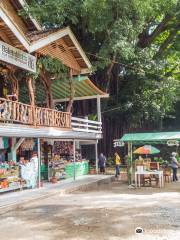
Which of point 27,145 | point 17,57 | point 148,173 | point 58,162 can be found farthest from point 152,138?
point 17,57

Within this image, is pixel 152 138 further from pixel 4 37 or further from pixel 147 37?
pixel 147 37

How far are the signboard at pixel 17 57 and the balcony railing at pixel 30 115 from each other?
1494 mm

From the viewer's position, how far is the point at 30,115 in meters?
16.8

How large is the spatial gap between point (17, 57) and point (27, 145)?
179 inches

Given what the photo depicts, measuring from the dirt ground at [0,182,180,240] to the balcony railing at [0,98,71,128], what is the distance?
125 inches

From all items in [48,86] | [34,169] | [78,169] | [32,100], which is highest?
[48,86]

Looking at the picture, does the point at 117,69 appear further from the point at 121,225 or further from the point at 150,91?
the point at 121,225

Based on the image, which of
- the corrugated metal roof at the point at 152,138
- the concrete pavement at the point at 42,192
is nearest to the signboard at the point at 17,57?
the concrete pavement at the point at 42,192

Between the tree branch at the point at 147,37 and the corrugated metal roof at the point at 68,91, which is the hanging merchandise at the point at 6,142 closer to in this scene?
the corrugated metal roof at the point at 68,91

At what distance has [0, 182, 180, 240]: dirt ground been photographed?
30.3 feet

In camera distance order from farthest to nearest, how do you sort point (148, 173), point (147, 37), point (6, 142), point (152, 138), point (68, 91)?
point (147, 37) < point (68, 91) < point (152, 138) < point (148, 173) < point (6, 142)

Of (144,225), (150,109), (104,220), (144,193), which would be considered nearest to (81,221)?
(104,220)

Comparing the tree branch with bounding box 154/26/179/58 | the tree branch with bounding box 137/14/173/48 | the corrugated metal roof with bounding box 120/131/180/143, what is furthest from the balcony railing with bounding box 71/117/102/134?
the tree branch with bounding box 154/26/179/58

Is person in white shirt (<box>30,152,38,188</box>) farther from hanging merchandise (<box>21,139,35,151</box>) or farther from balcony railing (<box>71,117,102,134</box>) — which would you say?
balcony railing (<box>71,117,102,134</box>)
